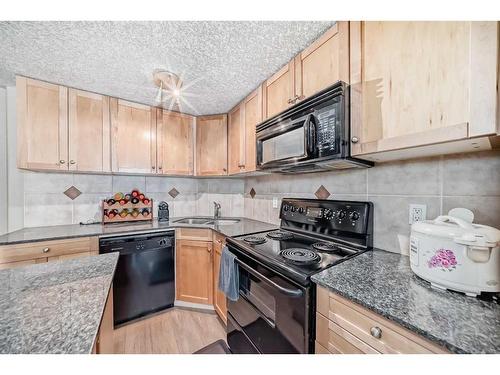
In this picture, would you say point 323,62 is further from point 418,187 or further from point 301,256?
point 301,256

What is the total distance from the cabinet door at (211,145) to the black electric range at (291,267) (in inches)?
41.3

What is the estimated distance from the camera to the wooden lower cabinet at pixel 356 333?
59cm

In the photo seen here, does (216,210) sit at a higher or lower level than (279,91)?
lower

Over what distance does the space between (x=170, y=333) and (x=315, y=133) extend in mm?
2022

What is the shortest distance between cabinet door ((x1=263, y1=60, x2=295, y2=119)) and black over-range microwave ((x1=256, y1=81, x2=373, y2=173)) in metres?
0.15

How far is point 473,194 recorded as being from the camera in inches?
35.2

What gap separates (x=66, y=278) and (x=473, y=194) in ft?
5.89

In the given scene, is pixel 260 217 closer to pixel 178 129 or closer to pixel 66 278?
pixel 178 129

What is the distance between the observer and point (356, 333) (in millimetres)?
721

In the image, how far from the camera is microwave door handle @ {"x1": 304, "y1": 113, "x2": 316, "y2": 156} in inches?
45.6

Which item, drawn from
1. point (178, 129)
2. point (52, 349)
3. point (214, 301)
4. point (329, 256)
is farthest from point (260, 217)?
point (52, 349)

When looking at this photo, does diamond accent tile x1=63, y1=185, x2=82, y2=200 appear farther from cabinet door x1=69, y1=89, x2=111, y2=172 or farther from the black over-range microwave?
the black over-range microwave

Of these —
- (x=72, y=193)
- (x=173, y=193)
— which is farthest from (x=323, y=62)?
(x=72, y=193)

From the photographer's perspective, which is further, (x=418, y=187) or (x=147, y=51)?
(x=147, y=51)
